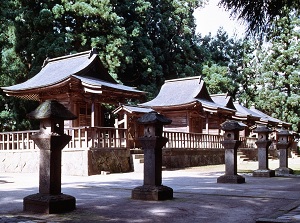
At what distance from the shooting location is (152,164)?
8.98 meters

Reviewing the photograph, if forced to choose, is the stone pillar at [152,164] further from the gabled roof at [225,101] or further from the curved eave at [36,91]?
the gabled roof at [225,101]

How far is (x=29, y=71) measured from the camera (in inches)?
1230

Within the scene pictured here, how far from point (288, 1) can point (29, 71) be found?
2770cm

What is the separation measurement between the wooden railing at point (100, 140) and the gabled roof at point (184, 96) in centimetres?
243

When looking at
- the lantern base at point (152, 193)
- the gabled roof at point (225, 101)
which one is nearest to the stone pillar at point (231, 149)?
the lantern base at point (152, 193)

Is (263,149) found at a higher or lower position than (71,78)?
lower

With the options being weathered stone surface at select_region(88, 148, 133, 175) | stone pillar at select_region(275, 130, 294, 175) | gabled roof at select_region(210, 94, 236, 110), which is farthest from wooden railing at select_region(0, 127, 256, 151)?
gabled roof at select_region(210, 94, 236, 110)

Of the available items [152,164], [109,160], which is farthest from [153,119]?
[109,160]

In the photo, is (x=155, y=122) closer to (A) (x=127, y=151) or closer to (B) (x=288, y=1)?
(B) (x=288, y=1)

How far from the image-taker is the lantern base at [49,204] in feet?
23.1

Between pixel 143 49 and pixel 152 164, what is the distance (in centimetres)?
2771

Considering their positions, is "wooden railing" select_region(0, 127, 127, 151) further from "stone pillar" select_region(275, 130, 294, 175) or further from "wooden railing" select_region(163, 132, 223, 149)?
"stone pillar" select_region(275, 130, 294, 175)

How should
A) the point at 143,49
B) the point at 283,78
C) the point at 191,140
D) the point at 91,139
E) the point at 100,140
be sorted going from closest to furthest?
the point at 91,139 < the point at 100,140 < the point at 191,140 < the point at 143,49 < the point at 283,78

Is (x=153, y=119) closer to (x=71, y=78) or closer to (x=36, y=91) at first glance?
(x=71, y=78)
